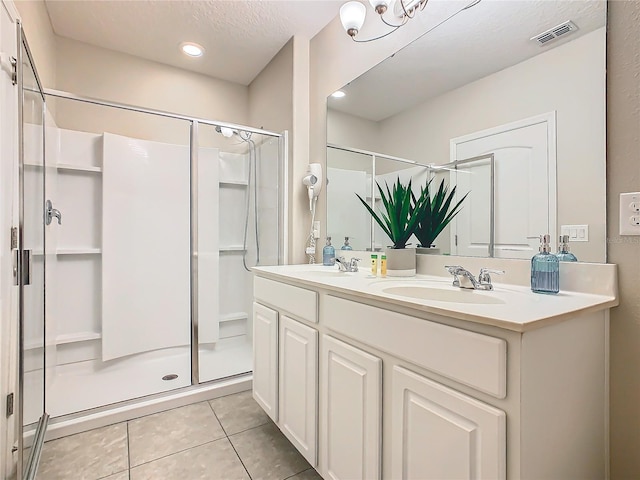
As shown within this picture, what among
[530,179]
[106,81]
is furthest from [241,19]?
[530,179]

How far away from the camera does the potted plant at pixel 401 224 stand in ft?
4.91

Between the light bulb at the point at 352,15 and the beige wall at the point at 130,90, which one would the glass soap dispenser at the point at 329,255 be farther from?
the beige wall at the point at 130,90

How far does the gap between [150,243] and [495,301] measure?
2349 mm

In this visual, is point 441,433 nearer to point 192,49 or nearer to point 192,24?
point 192,24

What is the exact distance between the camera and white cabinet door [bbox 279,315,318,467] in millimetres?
1281

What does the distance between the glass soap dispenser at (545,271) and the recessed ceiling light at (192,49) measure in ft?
8.39

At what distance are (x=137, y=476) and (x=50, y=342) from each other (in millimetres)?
1191

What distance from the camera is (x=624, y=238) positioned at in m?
0.94

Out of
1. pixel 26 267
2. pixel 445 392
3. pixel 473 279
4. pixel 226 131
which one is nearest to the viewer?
pixel 445 392

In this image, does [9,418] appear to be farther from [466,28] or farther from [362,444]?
[466,28]

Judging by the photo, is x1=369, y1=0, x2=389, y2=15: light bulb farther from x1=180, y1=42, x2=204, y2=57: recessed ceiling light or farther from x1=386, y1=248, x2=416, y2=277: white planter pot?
x1=180, y1=42, x2=204, y2=57: recessed ceiling light

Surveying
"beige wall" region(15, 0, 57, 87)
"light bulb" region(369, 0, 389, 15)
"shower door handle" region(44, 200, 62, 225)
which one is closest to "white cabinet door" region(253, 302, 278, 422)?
"shower door handle" region(44, 200, 62, 225)

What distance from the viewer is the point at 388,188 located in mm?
1747

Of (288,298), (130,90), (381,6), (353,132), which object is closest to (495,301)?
(288,298)
